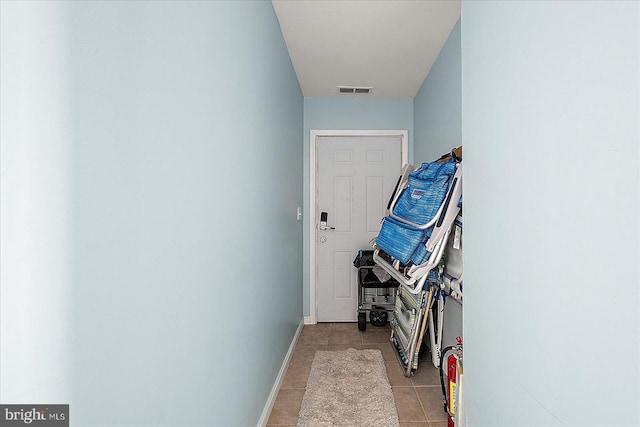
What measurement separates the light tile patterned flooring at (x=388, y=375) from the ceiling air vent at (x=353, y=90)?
2.64m

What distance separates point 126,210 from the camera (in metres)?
0.73

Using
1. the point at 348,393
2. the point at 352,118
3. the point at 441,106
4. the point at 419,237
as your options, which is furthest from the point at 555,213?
the point at 352,118

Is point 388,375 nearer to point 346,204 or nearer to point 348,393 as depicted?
point 348,393

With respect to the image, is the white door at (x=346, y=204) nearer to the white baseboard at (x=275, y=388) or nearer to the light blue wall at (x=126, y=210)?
the white baseboard at (x=275, y=388)

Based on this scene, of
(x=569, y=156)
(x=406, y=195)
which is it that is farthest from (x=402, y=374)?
(x=569, y=156)

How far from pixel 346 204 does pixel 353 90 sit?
129cm

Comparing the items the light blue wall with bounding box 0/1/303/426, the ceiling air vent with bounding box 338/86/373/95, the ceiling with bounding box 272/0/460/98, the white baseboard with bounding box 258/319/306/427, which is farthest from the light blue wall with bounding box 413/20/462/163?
the white baseboard with bounding box 258/319/306/427

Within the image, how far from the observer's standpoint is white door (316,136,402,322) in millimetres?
3971

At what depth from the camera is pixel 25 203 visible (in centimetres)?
50

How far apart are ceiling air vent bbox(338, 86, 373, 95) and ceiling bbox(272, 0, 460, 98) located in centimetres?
7

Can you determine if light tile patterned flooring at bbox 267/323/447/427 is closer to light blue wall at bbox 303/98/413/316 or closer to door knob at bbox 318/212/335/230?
light blue wall at bbox 303/98/413/316

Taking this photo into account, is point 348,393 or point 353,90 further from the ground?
point 353,90

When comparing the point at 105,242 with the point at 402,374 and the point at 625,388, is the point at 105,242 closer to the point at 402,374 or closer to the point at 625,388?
the point at 625,388

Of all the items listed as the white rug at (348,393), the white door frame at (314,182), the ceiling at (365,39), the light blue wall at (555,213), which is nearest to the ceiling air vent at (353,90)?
the ceiling at (365,39)
